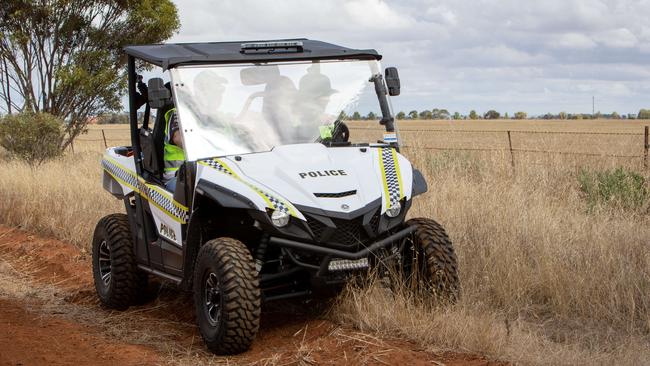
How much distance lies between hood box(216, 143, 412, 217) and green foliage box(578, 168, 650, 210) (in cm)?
530

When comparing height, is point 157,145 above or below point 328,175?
above

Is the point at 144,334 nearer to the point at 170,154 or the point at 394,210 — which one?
the point at 170,154

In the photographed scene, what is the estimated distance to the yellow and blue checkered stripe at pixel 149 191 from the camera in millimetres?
7160

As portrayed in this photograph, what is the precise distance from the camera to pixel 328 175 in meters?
6.59

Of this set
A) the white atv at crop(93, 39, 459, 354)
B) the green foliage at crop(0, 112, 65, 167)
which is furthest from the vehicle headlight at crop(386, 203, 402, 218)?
the green foliage at crop(0, 112, 65, 167)

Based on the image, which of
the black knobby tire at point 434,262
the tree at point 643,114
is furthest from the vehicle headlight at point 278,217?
the tree at point 643,114

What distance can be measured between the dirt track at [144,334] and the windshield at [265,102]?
145 cm

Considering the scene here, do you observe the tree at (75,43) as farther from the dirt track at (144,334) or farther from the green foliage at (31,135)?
the dirt track at (144,334)

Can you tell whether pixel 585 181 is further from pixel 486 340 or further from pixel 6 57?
pixel 6 57

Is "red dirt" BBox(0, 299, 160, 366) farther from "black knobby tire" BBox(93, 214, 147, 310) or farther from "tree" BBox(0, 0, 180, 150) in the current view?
"tree" BBox(0, 0, 180, 150)

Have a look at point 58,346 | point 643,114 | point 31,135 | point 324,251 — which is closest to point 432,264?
point 324,251

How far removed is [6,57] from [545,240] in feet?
56.3

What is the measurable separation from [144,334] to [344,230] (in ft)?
7.00

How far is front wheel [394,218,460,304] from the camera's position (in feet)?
22.6
